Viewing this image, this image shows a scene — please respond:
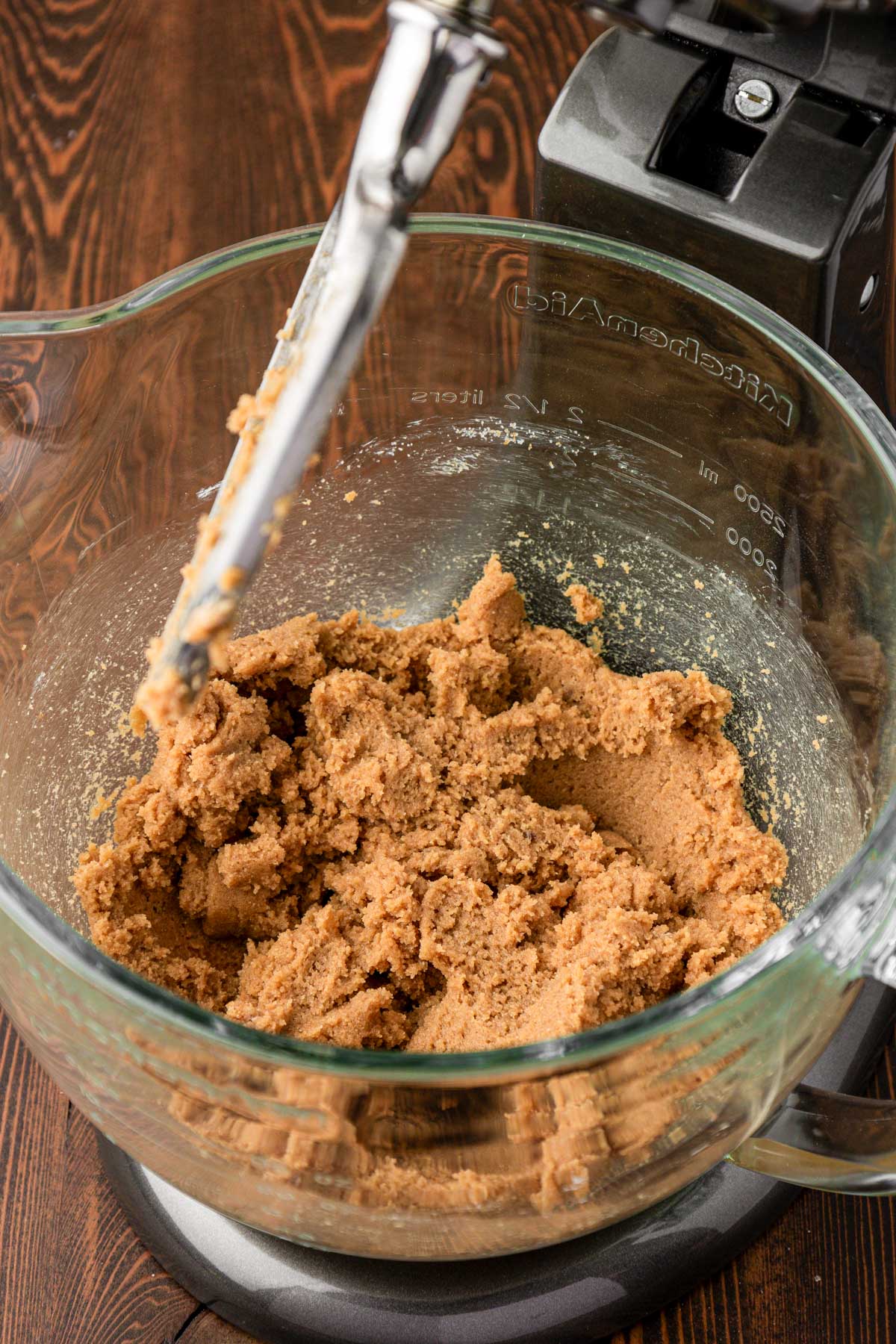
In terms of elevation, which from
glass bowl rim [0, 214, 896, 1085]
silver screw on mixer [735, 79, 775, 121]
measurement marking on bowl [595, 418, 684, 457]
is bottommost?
glass bowl rim [0, 214, 896, 1085]

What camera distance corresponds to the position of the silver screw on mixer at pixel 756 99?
33.9 inches

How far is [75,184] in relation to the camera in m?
1.47

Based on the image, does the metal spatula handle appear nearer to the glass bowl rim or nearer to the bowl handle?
the glass bowl rim

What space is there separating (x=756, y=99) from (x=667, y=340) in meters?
0.16

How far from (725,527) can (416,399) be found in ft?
0.78

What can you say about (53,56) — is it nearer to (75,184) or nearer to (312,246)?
(75,184)

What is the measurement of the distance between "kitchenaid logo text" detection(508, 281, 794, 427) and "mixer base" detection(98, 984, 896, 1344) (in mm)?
490

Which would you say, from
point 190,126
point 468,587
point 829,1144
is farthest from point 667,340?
point 190,126

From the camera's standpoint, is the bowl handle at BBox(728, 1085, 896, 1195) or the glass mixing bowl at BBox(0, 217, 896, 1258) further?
the bowl handle at BBox(728, 1085, 896, 1195)

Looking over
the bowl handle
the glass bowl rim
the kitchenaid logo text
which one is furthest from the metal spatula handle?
the bowl handle

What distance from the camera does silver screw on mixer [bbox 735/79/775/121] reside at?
86 centimetres

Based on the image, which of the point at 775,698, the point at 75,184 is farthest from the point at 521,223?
the point at 75,184

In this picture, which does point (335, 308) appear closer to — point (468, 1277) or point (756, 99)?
point (756, 99)

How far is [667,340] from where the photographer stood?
0.96m
